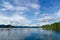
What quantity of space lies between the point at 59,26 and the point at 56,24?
7.01ft

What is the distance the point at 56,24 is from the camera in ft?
105

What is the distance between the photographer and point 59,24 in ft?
99.5

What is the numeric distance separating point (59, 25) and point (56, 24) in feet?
6.47

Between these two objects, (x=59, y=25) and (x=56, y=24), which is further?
(x=56, y=24)

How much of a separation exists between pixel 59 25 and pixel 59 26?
0.28 m

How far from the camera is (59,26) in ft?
98.7

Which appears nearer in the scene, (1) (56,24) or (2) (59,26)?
(2) (59,26)

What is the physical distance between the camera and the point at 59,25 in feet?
99.1

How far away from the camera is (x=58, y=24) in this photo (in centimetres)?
3112

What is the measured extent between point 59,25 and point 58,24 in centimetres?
93

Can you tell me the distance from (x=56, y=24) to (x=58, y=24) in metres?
1.07

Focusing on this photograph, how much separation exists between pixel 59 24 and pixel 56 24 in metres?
1.86

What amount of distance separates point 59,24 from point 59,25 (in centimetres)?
26
